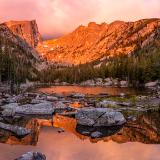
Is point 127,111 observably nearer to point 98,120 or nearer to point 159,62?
point 98,120

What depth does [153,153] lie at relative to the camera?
27.9m

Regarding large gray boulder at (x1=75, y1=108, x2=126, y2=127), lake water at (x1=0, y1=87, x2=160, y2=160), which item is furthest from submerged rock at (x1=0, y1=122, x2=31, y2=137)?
large gray boulder at (x1=75, y1=108, x2=126, y2=127)

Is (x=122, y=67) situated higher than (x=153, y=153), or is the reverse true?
(x=122, y=67)

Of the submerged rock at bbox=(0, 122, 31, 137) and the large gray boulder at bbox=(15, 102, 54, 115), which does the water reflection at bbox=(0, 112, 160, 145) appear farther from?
the large gray boulder at bbox=(15, 102, 54, 115)

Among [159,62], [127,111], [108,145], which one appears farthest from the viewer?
[159,62]

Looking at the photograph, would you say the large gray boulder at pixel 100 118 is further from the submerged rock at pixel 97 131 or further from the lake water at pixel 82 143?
the lake water at pixel 82 143

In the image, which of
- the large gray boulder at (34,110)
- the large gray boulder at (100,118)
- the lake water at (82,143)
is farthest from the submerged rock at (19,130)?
the large gray boulder at (34,110)

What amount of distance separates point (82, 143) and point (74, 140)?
1.52 m

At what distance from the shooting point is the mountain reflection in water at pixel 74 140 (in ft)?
92.4

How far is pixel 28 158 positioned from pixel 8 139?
9.36 m

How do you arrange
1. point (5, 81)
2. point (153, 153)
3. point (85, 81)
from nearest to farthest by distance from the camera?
1. point (153, 153)
2. point (5, 81)
3. point (85, 81)

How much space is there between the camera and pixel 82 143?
31.7 meters

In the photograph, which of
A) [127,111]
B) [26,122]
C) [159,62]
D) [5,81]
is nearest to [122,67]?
[159,62]

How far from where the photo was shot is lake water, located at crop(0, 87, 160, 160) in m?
27.3
